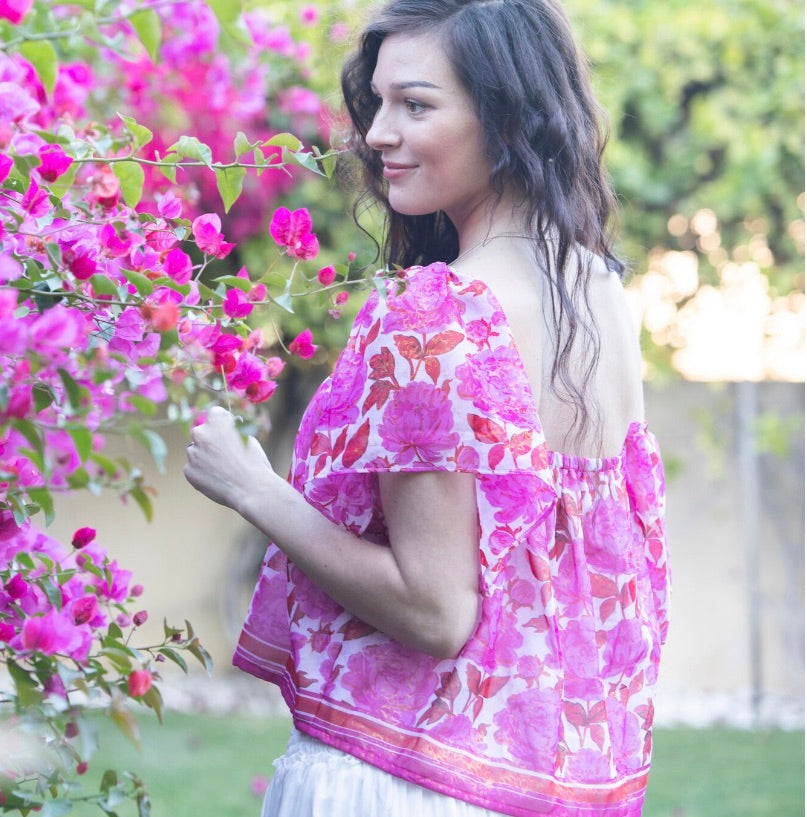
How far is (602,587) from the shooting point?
144 cm

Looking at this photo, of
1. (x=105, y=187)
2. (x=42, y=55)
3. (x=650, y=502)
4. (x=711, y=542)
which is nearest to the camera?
(x=42, y=55)

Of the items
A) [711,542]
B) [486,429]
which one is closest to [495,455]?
[486,429]

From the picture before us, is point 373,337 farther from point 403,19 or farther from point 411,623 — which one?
point 403,19

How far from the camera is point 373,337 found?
1.30 metres

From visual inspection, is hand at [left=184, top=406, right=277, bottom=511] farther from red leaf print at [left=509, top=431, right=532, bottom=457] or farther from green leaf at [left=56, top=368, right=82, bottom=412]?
A: green leaf at [left=56, top=368, right=82, bottom=412]

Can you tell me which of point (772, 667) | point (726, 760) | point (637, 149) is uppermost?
point (637, 149)

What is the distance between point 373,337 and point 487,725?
44cm

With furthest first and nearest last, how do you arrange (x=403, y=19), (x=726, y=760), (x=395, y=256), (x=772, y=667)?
(x=772, y=667)
(x=726, y=760)
(x=395, y=256)
(x=403, y=19)

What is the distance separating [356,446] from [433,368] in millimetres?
120

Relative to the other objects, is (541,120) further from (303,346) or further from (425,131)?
(303,346)

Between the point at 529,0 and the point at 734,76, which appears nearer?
the point at 529,0

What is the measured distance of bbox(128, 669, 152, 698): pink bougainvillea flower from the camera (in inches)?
40.4

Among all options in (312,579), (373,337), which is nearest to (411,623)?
(312,579)

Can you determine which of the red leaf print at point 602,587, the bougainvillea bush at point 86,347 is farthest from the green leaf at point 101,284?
the red leaf print at point 602,587
